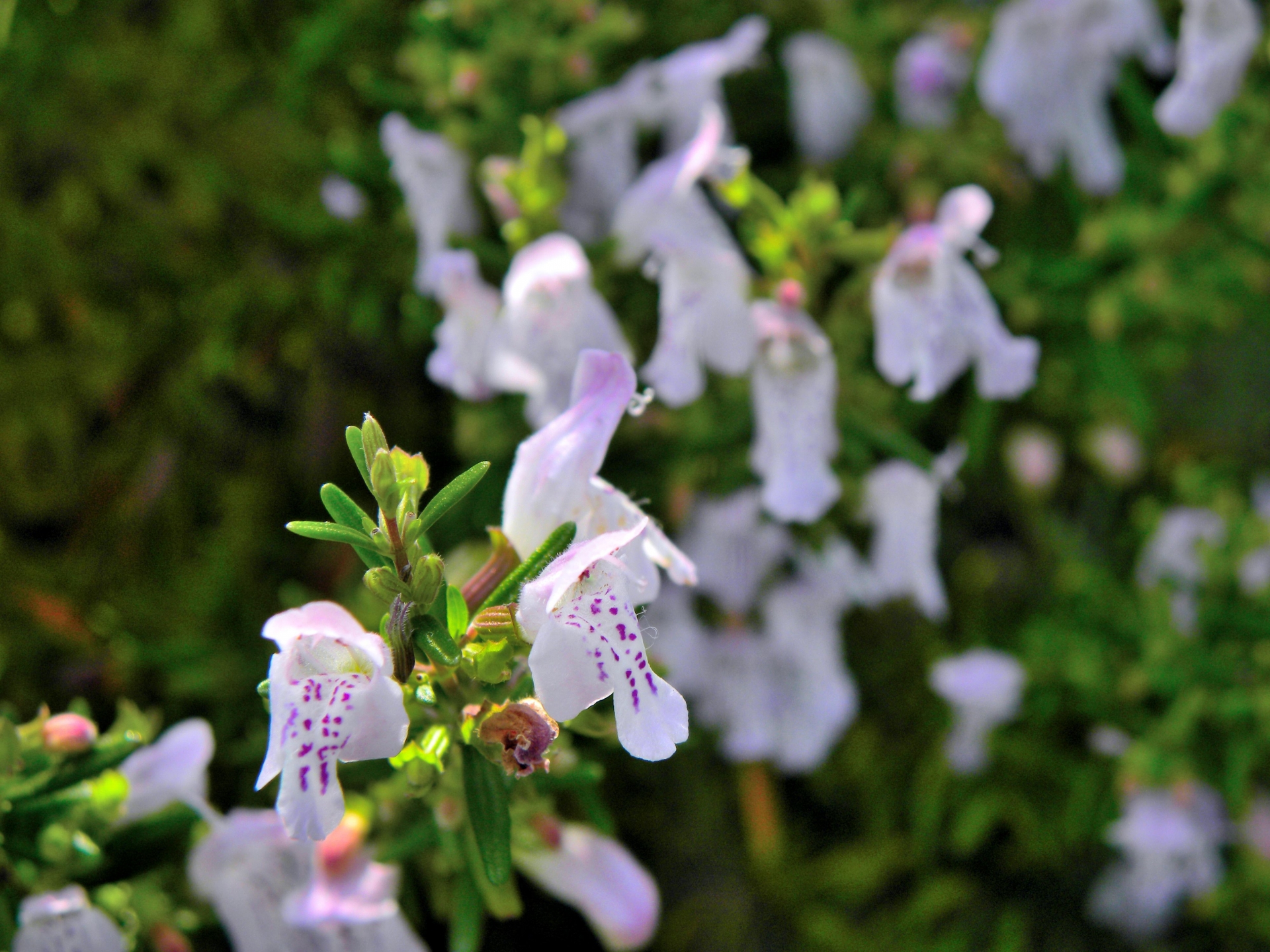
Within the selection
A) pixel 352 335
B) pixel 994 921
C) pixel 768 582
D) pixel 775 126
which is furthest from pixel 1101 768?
pixel 352 335

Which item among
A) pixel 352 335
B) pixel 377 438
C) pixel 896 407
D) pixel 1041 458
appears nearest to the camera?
pixel 377 438

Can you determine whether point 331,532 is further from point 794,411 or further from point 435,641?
point 794,411

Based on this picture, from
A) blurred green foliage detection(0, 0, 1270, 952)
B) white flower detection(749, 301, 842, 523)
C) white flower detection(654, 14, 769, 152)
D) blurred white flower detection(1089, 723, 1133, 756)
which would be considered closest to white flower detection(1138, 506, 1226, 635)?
blurred green foliage detection(0, 0, 1270, 952)

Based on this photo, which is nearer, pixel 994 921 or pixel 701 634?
pixel 701 634

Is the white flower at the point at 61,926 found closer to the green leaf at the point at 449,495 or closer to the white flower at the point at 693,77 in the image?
the green leaf at the point at 449,495

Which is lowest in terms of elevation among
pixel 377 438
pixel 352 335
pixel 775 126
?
pixel 377 438

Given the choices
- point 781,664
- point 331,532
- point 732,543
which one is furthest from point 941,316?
point 331,532

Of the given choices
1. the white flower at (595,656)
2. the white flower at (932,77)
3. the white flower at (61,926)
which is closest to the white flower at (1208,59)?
the white flower at (932,77)

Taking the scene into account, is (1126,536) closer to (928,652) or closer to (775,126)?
(928,652)
